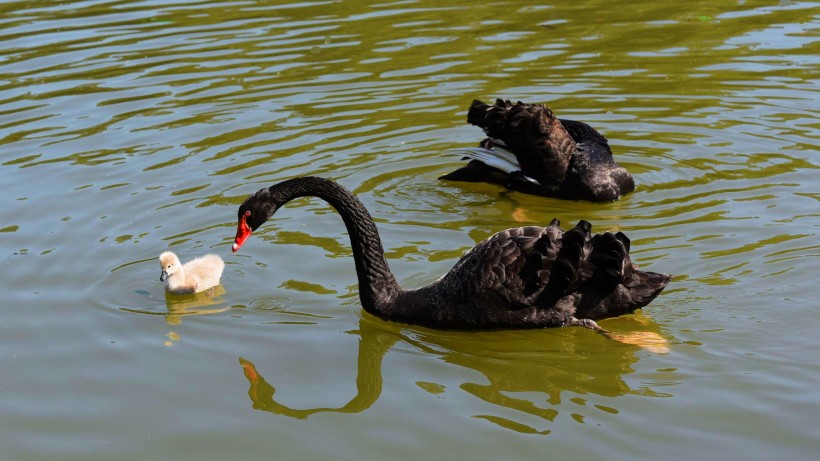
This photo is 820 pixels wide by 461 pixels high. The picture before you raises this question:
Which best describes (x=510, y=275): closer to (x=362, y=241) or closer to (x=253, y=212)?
(x=362, y=241)

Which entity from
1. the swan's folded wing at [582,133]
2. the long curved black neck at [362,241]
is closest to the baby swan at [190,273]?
the long curved black neck at [362,241]

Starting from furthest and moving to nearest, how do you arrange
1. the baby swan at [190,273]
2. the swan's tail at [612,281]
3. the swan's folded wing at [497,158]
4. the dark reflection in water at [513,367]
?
1. the swan's folded wing at [497,158]
2. the baby swan at [190,273]
3. the swan's tail at [612,281]
4. the dark reflection in water at [513,367]

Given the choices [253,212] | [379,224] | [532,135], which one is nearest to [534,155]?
[532,135]

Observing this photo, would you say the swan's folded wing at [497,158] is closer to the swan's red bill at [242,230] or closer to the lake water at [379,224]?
the lake water at [379,224]

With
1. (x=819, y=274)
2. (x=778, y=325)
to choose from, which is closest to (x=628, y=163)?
(x=819, y=274)

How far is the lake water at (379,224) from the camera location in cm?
543

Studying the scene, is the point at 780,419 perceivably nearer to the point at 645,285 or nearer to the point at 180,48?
the point at 645,285

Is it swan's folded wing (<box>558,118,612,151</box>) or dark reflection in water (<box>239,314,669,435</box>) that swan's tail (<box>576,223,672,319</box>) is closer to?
dark reflection in water (<box>239,314,669,435</box>)

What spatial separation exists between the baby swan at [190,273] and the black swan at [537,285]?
1140 millimetres

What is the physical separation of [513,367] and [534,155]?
3.05m

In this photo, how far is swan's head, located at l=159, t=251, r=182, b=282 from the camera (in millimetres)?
7016

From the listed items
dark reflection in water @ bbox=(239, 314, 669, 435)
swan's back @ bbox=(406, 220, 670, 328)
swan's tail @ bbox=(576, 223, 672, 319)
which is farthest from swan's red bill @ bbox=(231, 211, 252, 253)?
swan's tail @ bbox=(576, 223, 672, 319)

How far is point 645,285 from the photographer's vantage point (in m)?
6.34

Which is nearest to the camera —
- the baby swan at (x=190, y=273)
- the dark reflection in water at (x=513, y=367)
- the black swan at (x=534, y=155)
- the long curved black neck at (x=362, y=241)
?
the dark reflection in water at (x=513, y=367)
